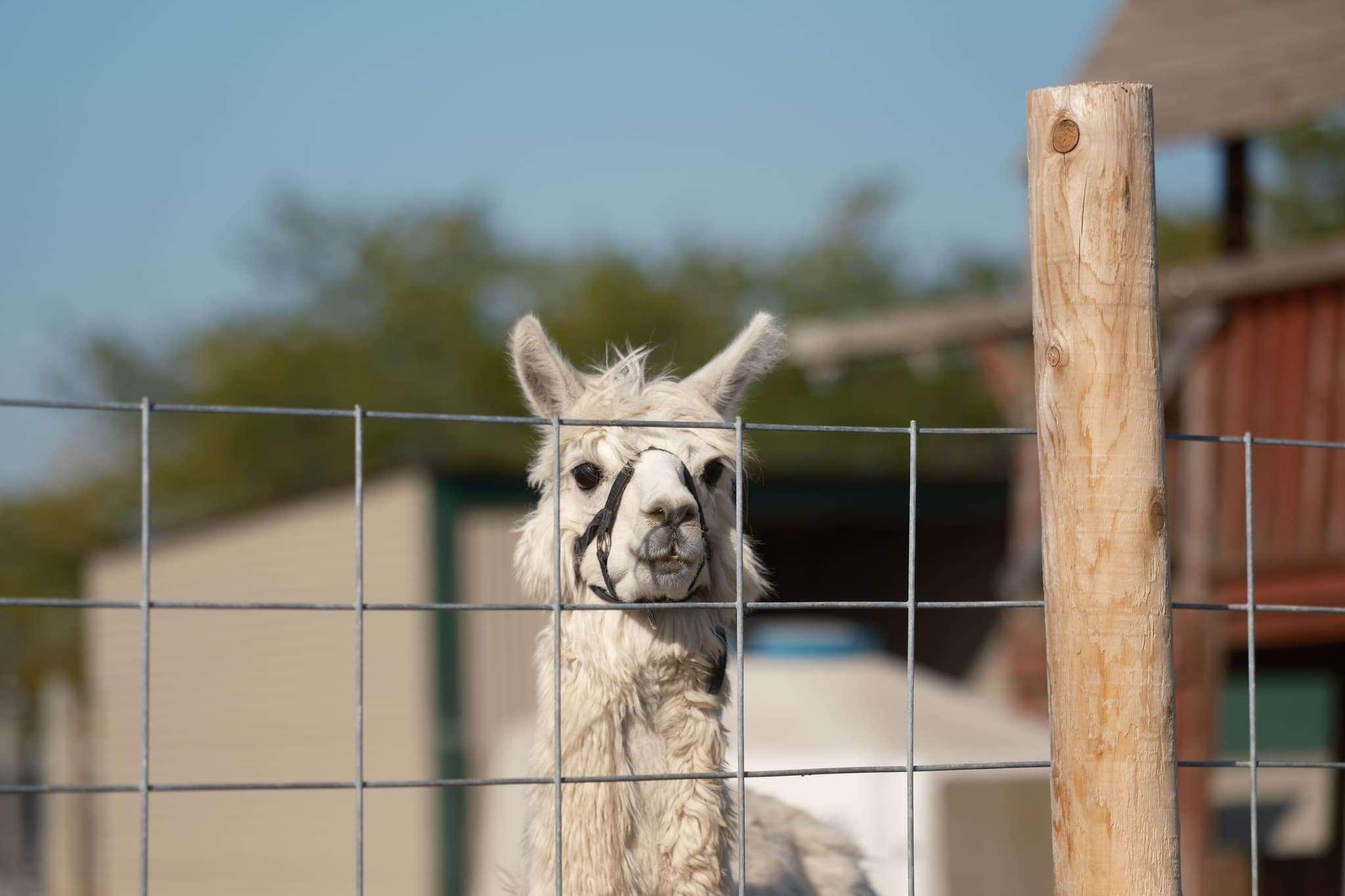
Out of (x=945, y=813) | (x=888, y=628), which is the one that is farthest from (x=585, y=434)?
(x=888, y=628)

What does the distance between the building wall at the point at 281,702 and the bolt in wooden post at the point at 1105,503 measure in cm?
1163

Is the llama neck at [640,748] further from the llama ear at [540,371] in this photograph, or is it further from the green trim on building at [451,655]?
the green trim on building at [451,655]

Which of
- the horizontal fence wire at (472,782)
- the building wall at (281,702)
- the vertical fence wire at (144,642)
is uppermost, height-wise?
the vertical fence wire at (144,642)

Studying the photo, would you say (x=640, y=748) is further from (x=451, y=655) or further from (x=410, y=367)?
(x=410, y=367)

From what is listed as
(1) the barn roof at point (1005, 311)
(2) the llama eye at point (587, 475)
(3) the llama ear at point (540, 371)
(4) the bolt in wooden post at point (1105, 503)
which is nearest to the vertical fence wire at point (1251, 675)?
(4) the bolt in wooden post at point (1105, 503)

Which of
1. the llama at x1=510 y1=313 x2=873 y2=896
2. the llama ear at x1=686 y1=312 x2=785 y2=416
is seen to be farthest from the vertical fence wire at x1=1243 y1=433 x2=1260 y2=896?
the llama ear at x1=686 y1=312 x2=785 y2=416

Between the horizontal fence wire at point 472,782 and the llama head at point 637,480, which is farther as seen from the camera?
the llama head at point 637,480

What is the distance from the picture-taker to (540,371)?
3482mm

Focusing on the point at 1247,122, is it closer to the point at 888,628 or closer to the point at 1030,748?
the point at 1030,748

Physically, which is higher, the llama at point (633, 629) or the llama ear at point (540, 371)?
the llama ear at point (540, 371)

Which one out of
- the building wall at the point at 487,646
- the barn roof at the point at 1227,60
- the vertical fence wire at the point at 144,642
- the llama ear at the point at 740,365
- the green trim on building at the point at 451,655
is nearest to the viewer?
the vertical fence wire at the point at 144,642

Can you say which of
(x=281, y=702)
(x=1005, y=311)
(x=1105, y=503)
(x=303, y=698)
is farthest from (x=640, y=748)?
(x=281, y=702)

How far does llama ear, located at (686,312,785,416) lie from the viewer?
362 cm

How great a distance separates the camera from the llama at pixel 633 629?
10.2ft
